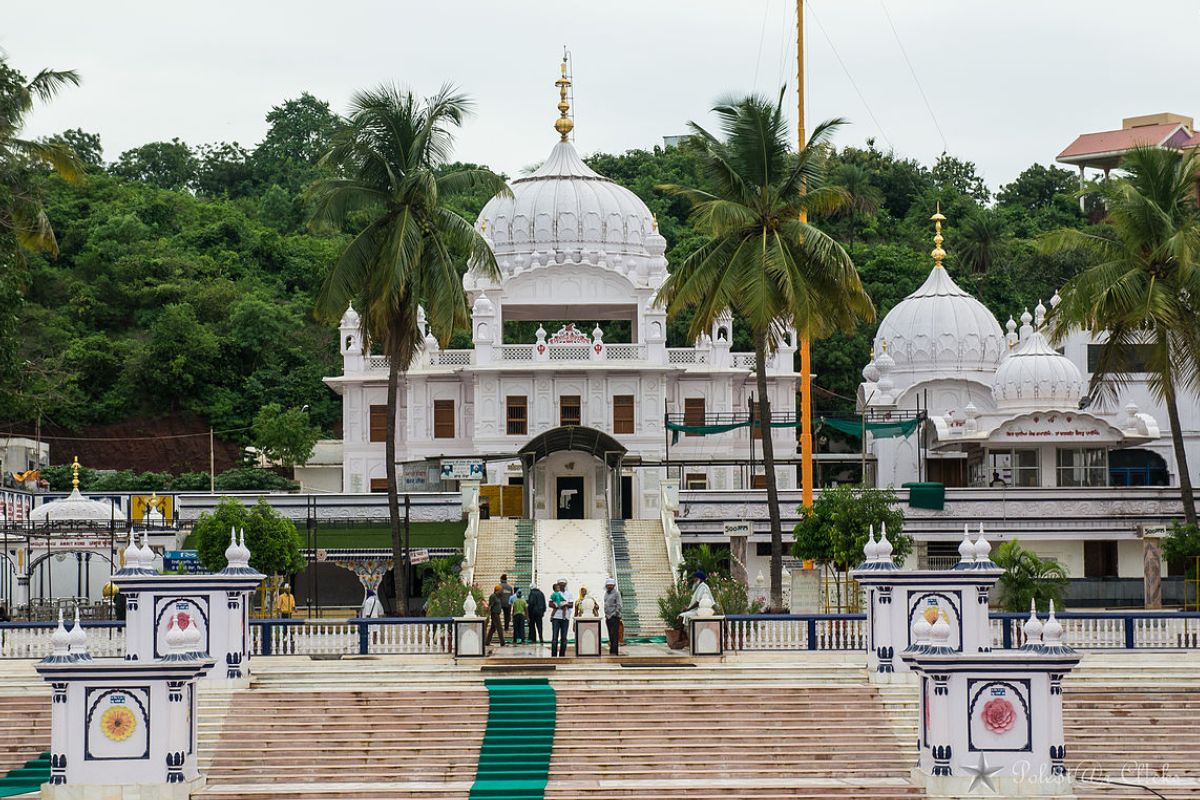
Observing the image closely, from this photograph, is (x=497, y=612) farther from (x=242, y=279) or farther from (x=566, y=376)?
(x=242, y=279)

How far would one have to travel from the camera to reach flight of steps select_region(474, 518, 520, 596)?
4453 centimetres

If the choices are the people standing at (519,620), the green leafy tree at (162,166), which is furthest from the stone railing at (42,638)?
the green leafy tree at (162,166)

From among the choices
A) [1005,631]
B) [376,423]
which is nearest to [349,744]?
[1005,631]

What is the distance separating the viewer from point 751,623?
34188 mm

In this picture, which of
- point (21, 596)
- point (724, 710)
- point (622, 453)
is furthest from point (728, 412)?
point (724, 710)

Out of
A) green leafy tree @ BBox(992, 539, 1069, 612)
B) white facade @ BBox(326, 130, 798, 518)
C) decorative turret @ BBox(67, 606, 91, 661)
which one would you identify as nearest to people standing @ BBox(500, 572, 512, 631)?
green leafy tree @ BBox(992, 539, 1069, 612)

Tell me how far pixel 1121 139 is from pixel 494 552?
74.0m

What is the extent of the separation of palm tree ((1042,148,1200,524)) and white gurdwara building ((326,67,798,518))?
15.4 meters

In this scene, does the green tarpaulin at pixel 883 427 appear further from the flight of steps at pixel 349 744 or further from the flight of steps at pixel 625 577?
the flight of steps at pixel 349 744

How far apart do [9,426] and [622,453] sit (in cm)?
3681

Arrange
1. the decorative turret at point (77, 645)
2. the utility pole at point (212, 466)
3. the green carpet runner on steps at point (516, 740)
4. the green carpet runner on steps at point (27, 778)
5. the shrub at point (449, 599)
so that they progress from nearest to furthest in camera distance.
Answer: the decorative turret at point (77, 645) → the green carpet runner on steps at point (516, 740) → the green carpet runner on steps at point (27, 778) → the shrub at point (449, 599) → the utility pole at point (212, 466)

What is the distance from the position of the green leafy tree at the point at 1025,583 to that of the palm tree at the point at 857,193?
166 ft

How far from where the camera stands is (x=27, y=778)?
27.5 m

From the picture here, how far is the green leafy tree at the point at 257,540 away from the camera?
139ft
